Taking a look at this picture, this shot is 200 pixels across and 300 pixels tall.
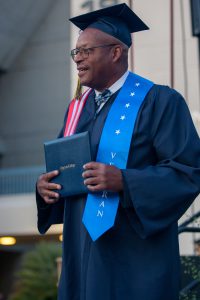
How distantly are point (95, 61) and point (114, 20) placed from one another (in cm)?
22

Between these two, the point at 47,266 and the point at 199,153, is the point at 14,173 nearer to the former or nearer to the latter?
the point at 47,266

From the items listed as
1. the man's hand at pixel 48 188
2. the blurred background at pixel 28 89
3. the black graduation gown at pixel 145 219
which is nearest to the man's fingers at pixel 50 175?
the man's hand at pixel 48 188

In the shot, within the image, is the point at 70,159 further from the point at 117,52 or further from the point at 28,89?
the point at 28,89

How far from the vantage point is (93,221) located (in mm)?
2945

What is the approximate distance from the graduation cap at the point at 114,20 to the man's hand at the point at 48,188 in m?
0.69

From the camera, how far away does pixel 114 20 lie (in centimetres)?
325

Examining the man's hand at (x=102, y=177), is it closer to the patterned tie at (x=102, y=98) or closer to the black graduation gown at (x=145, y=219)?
the black graduation gown at (x=145, y=219)

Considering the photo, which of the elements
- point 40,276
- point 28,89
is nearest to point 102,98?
point 40,276

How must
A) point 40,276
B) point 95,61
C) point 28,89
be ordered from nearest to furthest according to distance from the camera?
point 95,61, point 40,276, point 28,89

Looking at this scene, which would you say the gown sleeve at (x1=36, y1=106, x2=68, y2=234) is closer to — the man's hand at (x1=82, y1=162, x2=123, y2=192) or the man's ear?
the man's hand at (x1=82, y1=162, x2=123, y2=192)

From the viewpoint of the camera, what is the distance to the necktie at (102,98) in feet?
10.6

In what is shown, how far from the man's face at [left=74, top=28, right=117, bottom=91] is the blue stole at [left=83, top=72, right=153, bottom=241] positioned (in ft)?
0.36

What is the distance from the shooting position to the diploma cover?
2.95 meters

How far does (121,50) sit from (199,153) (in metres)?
0.60
